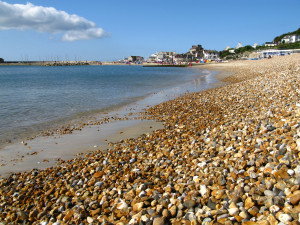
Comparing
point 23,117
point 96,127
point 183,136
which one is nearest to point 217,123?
point 183,136

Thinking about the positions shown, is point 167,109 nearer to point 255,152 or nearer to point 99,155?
point 99,155

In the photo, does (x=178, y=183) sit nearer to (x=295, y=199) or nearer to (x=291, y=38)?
(x=295, y=199)

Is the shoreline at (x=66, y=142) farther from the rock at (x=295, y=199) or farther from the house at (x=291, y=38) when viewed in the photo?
the house at (x=291, y=38)

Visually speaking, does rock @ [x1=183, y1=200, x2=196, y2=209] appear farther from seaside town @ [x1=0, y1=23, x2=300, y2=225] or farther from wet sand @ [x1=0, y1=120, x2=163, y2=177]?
wet sand @ [x1=0, y1=120, x2=163, y2=177]

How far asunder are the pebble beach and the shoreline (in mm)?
674

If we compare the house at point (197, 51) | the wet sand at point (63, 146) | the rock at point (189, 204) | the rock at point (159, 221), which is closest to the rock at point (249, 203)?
the rock at point (189, 204)

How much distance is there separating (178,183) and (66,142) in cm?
563

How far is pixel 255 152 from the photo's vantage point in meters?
4.81

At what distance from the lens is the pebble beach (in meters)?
3.35

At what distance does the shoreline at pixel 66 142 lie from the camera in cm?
705

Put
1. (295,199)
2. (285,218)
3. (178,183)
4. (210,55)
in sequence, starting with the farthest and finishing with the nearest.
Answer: (210,55) < (178,183) < (295,199) < (285,218)

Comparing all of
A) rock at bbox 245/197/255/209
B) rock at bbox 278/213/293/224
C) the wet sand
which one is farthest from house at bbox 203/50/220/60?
rock at bbox 278/213/293/224

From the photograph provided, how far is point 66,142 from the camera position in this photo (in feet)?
28.6

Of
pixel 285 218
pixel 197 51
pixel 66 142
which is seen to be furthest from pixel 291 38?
pixel 285 218
